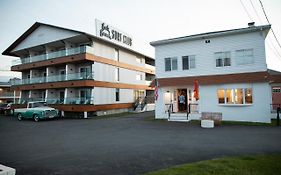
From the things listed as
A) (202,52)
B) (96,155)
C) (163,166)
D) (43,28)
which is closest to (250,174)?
(163,166)

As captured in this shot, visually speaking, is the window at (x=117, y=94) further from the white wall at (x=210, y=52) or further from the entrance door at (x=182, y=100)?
the entrance door at (x=182, y=100)

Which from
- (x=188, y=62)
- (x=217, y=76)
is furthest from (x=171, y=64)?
(x=217, y=76)

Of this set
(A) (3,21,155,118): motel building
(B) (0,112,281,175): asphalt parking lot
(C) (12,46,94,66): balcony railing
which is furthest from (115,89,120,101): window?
(B) (0,112,281,175): asphalt parking lot

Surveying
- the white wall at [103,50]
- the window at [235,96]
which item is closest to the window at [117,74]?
the white wall at [103,50]

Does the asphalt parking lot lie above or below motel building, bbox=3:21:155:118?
below

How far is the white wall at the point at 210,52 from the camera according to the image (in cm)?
1730

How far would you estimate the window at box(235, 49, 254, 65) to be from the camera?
57.7 ft

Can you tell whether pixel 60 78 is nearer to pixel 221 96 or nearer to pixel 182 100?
pixel 182 100

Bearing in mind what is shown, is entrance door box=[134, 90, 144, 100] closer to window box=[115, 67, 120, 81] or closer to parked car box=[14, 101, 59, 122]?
window box=[115, 67, 120, 81]

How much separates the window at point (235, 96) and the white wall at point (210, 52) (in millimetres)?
1798

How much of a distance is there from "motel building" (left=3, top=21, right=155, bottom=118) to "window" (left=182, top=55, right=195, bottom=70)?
39.8ft

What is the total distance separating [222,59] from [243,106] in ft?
15.6

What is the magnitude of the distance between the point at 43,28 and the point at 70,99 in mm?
13850

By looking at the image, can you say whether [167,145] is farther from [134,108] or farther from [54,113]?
[134,108]
